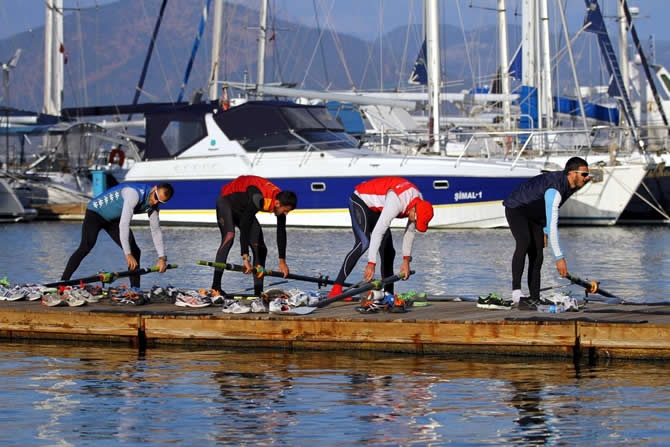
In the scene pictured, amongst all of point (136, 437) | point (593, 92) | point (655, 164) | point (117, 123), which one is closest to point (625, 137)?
point (655, 164)

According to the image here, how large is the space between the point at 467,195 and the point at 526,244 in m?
20.8

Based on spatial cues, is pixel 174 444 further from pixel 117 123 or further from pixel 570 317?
pixel 117 123

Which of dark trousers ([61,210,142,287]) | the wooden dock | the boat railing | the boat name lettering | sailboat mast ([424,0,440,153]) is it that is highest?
sailboat mast ([424,0,440,153])

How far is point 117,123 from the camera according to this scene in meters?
51.9

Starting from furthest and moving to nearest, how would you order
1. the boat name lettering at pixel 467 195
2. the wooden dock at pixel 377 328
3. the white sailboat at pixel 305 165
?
the boat name lettering at pixel 467 195 → the white sailboat at pixel 305 165 → the wooden dock at pixel 377 328

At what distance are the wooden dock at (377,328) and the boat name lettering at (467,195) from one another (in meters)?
19.7

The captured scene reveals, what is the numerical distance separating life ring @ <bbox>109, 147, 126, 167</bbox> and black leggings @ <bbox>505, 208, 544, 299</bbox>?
118 feet

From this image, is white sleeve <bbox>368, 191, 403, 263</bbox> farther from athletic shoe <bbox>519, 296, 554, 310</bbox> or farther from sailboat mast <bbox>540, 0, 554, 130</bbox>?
sailboat mast <bbox>540, 0, 554, 130</bbox>

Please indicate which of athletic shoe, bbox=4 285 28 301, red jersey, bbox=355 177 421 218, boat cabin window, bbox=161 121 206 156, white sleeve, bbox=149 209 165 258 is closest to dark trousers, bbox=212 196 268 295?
white sleeve, bbox=149 209 165 258

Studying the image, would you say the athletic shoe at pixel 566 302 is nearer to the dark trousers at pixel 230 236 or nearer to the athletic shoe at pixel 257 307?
the athletic shoe at pixel 257 307

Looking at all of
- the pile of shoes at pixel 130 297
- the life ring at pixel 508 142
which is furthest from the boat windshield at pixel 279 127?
the pile of shoes at pixel 130 297

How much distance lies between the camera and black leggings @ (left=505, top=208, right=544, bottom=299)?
13.9 meters

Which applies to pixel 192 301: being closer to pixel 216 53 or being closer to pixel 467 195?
pixel 467 195

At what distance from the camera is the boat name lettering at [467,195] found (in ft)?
113
